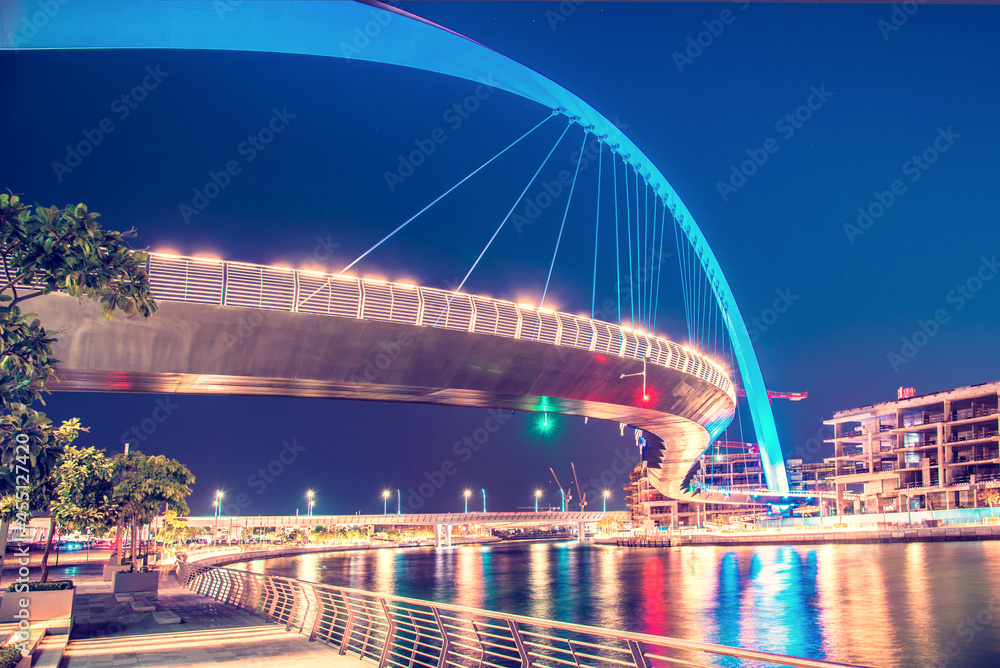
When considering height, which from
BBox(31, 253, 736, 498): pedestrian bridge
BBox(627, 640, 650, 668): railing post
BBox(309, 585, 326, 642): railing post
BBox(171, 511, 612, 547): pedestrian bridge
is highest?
BBox(31, 253, 736, 498): pedestrian bridge

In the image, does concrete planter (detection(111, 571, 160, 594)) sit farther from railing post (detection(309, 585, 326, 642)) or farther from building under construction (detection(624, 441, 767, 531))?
building under construction (detection(624, 441, 767, 531))

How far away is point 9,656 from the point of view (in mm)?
9711

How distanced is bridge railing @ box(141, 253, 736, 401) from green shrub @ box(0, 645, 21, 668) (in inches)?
712

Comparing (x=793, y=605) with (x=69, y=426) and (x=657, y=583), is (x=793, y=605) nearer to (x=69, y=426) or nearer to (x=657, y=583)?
Answer: (x=657, y=583)

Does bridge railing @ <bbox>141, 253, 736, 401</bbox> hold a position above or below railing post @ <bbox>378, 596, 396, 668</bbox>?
above

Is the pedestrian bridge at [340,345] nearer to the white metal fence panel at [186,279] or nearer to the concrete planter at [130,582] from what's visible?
the white metal fence panel at [186,279]

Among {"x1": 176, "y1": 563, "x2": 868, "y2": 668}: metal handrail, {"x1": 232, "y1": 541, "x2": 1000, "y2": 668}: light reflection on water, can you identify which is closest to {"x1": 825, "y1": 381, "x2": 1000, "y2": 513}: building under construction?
{"x1": 232, "y1": 541, "x2": 1000, "y2": 668}: light reflection on water

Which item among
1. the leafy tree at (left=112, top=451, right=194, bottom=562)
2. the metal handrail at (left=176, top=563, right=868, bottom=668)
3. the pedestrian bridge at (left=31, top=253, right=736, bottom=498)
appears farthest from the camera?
the leafy tree at (left=112, top=451, right=194, bottom=562)

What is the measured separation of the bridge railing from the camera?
27.4 m

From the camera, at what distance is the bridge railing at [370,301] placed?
90.0 feet

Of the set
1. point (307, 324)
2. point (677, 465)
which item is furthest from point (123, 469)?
point (677, 465)

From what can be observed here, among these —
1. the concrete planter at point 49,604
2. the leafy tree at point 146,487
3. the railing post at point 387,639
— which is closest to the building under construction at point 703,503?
the leafy tree at point 146,487

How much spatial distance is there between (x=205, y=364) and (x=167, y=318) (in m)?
2.80

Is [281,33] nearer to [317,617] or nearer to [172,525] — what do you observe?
[317,617]
